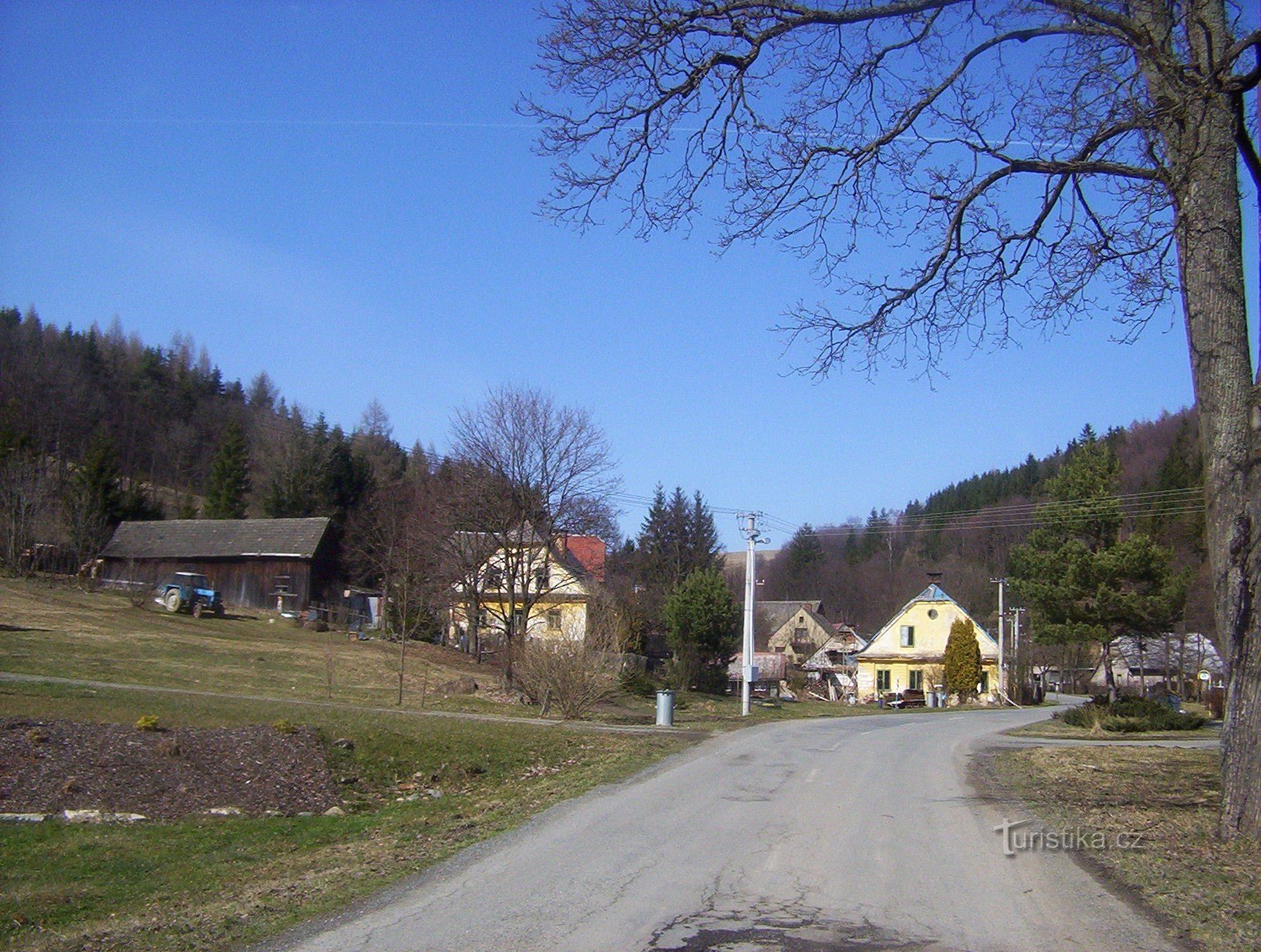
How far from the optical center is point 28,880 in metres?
9.30

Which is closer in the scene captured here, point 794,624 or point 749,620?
point 749,620

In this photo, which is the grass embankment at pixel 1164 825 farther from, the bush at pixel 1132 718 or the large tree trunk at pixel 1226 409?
the bush at pixel 1132 718

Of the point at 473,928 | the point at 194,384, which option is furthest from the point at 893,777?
the point at 194,384

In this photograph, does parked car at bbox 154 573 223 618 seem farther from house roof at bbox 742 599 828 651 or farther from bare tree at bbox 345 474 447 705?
house roof at bbox 742 599 828 651

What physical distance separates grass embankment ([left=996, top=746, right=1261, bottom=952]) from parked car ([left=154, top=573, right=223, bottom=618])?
38.5m

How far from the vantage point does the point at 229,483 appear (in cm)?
7306

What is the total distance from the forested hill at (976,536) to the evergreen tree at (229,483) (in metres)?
48.9

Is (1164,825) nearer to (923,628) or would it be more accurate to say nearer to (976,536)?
(923,628)

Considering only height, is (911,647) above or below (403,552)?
below

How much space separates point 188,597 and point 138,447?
168ft

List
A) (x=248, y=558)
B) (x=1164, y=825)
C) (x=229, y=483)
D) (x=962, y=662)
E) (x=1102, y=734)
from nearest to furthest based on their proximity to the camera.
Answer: (x=1164, y=825), (x=1102, y=734), (x=962, y=662), (x=248, y=558), (x=229, y=483)

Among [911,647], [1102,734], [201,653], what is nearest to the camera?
[1102,734]

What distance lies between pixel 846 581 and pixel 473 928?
109 m

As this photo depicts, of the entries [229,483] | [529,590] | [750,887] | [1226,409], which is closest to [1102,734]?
[529,590]
